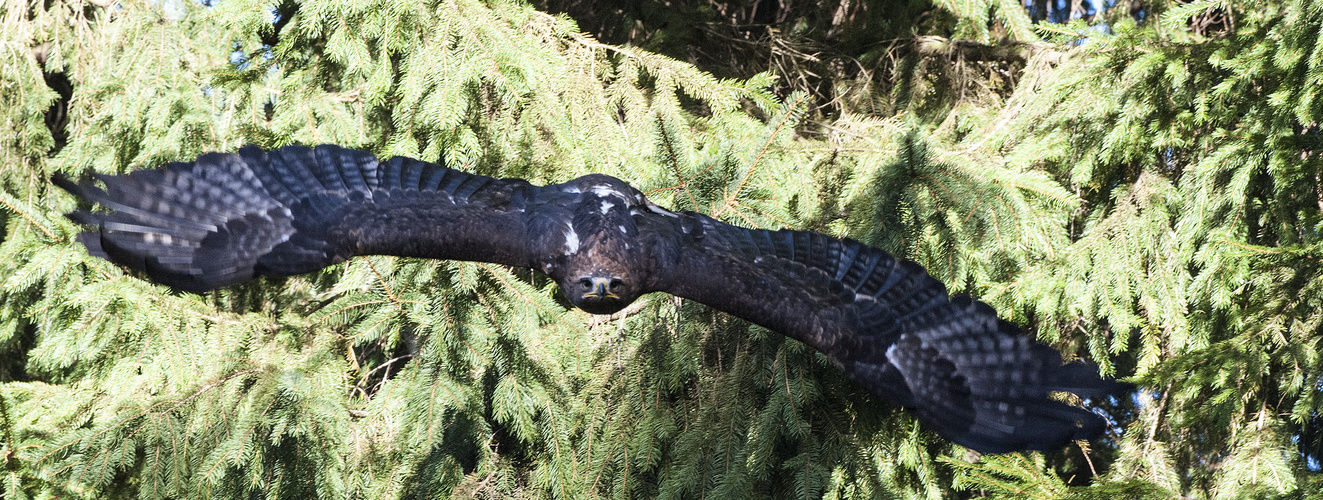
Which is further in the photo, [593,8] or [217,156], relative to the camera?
[593,8]

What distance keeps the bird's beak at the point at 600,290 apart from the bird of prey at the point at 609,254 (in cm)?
1

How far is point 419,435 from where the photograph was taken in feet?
12.3

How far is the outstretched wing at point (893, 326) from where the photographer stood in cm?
327

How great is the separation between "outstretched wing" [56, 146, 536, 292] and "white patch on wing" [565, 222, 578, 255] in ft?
0.56

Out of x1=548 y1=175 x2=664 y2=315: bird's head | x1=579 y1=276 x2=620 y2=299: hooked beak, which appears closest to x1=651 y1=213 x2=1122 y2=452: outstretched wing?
x1=548 y1=175 x2=664 y2=315: bird's head

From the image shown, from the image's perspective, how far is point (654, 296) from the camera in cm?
402

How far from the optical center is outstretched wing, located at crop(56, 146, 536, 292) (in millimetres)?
3232

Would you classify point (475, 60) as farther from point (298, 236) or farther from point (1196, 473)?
point (1196, 473)

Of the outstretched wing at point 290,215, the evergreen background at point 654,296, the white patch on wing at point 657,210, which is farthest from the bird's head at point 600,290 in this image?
the evergreen background at point 654,296

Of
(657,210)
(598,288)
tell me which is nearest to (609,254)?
(598,288)

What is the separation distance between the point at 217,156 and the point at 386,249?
27.6 inches

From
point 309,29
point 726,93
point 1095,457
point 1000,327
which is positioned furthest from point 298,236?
point 1095,457

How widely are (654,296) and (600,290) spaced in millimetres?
833

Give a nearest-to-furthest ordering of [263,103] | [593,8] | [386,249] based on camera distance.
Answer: [386,249] → [263,103] → [593,8]
